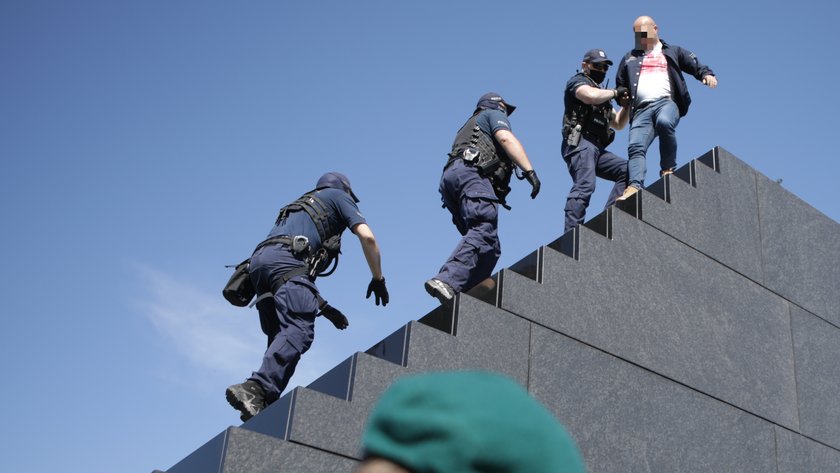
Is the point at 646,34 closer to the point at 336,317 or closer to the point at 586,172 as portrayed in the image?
the point at 586,172

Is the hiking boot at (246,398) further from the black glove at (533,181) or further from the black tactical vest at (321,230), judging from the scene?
the black glove at (533,181)

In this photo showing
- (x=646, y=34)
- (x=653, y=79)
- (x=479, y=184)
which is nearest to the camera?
(x=479, y=184)

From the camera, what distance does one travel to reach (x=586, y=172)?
711 cm

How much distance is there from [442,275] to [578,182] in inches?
67.3

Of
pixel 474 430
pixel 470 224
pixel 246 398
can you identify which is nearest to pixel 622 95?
pixel 470 224

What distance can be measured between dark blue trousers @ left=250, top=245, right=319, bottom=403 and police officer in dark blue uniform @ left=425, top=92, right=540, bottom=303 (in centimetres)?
78

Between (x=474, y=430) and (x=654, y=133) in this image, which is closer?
(x=474, y=430)

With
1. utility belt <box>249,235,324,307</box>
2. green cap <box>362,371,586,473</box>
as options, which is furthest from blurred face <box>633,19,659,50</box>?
green cap <box>362,371,586,473</box>

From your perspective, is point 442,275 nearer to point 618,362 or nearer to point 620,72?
point 618,362

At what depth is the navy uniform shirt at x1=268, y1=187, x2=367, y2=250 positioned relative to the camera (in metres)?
5.70

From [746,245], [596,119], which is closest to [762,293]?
[746,245]

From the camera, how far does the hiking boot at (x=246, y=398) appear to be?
4867 mm

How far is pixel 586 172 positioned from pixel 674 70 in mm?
1208

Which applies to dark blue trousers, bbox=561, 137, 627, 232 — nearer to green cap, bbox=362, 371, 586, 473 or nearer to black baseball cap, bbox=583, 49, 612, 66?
black baseball cap, bbox=583, 49, 612, 66
